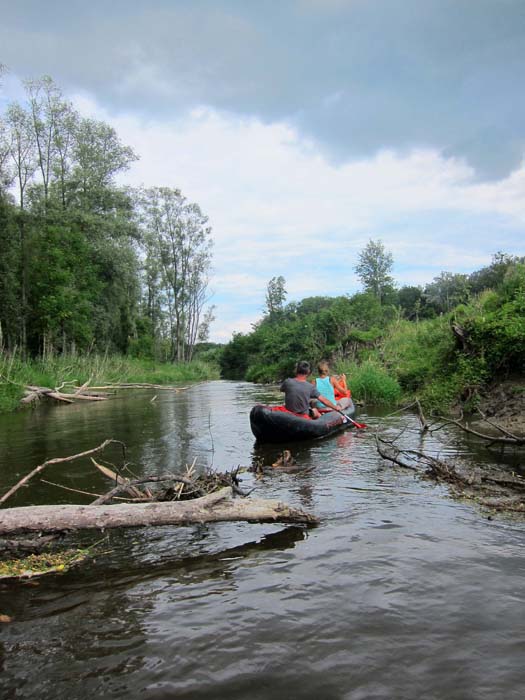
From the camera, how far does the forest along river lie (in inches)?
96.3

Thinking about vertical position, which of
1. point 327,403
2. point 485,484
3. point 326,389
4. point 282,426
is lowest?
point 485,484

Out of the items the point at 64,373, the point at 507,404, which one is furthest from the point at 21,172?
the point at 507,404

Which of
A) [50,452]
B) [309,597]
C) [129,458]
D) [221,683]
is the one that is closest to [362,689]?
[221,683]

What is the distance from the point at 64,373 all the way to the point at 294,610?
1902 centimetres

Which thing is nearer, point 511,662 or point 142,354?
point 511,662

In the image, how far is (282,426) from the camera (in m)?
9.09

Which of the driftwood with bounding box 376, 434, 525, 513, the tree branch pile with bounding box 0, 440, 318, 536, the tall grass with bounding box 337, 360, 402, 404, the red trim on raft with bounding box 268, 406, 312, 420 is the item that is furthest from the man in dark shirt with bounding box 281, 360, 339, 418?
the tall grass with bounding box 337, 360, 402, 404

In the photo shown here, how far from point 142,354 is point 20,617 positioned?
118 ft

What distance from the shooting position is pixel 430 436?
9.38m

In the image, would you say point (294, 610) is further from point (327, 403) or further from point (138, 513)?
point (327, 403)

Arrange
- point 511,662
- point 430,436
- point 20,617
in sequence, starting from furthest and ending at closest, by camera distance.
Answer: point 430,436 < point 20,617 < point 511,662

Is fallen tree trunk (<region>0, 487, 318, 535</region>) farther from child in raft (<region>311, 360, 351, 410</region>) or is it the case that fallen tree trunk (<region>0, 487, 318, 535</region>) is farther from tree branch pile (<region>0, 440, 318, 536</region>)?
child in raft (<region>311, 360, 351, 410</region>)

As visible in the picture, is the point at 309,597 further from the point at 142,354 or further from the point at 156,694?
the point at 142,354

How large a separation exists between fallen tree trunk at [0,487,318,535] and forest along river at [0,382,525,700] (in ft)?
1.04
